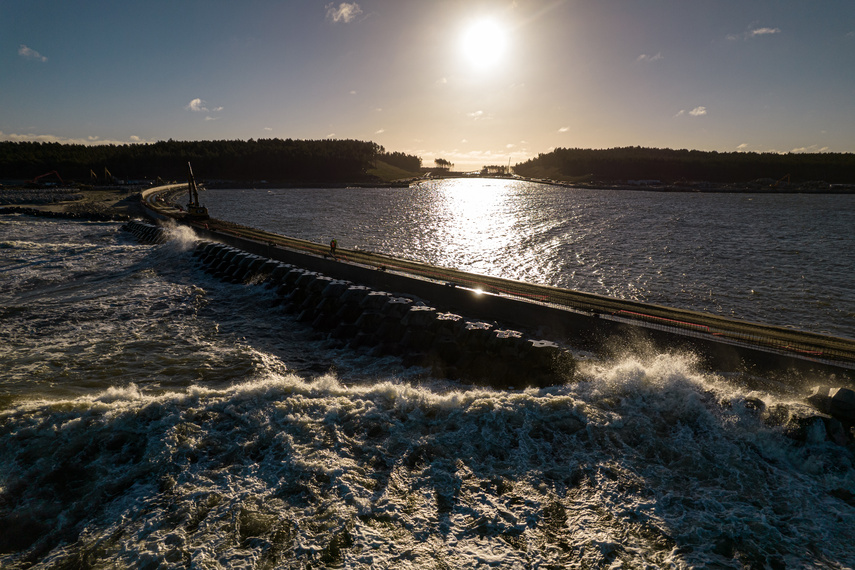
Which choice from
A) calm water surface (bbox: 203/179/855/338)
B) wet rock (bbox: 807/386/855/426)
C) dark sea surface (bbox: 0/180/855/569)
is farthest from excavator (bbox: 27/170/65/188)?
wet rock (bbox: 807/386/855/426)

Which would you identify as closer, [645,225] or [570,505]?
[570,505]

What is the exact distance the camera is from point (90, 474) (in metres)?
10.0

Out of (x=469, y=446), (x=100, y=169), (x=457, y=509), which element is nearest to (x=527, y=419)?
(x=469, y=446)

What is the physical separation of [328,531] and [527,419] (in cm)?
643

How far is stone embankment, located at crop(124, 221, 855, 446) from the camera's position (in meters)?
11.5

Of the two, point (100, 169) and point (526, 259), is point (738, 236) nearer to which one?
point (526, 259)

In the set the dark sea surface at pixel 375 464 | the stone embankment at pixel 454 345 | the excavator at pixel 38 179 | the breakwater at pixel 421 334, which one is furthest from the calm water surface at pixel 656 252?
the excavator at pixel 38 179

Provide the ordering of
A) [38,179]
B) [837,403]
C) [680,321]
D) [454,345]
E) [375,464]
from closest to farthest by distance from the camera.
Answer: [375,464] < [837,403] < [454,345] < [680,321] < [38,179]

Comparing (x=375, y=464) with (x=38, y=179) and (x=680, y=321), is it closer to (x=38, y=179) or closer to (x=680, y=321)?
(x=680, y=321)

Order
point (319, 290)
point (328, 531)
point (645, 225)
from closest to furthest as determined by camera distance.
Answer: point (328, 531)
point (319, 290)
point (645, 225)

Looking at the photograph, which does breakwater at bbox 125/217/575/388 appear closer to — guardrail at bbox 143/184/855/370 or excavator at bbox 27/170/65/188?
guardrail at bbox 143/184/855/370

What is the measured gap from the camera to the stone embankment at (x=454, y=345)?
1148cm

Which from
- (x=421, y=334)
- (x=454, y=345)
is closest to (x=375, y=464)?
(x=454, y=345)

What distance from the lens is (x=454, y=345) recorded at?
18.0 meters
